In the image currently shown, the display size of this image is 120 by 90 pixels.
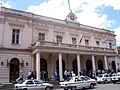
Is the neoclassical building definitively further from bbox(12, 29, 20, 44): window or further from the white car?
the white car

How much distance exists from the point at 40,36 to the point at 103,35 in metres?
14.1

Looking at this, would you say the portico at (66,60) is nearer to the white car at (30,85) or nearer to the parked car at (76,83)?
the white car at (30,85)

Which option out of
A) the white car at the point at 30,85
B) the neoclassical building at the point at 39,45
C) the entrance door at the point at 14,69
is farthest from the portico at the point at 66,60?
the white car at the point at 30,85

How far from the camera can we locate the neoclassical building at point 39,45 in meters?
22.8

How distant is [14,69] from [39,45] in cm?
492

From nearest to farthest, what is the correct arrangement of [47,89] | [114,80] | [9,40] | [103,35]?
[47,89]
[114,80]
[9,40]
[103,35]

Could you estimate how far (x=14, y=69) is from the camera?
23.3 metres

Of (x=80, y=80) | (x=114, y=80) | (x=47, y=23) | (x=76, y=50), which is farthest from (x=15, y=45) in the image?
(x=114, y=80)

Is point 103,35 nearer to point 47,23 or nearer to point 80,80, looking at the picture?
point 47,23

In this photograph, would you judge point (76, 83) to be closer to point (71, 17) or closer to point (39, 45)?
point (39, 45)

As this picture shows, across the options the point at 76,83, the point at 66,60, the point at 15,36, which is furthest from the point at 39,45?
the point at 76,83

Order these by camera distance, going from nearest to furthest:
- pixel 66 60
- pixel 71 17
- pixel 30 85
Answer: pixel 30 85
pixel 66 60
pixel 71 17

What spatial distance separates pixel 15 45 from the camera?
936 inches

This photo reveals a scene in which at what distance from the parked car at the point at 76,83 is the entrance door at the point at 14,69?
8.59 m
